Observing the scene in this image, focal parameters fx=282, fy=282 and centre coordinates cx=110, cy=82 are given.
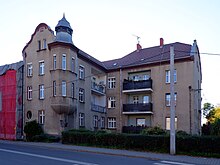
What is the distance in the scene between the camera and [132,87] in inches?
1448

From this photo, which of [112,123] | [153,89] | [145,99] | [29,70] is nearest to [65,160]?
[29,70]

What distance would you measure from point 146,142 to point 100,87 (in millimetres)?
19913

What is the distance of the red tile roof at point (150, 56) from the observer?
34844mm

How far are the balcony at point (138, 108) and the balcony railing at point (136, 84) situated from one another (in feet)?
7.19

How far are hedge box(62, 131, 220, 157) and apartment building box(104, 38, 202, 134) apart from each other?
43.0 ft

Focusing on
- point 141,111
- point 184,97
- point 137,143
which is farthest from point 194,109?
point 137,143

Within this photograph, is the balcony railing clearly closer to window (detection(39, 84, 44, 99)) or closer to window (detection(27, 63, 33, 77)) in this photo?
window (detection(39, 84, 44, 99))

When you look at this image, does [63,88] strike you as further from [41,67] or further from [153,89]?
[153,89]

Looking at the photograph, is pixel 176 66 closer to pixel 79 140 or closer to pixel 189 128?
pixel 189 128

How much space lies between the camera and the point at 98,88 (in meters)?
38.4

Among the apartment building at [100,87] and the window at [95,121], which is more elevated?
the apartment building at [100,87]

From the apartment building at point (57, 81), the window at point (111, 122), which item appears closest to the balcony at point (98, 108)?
the apartment building at point (57, 81)

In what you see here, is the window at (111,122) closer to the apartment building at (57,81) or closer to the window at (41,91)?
the apartment building at (57,81)

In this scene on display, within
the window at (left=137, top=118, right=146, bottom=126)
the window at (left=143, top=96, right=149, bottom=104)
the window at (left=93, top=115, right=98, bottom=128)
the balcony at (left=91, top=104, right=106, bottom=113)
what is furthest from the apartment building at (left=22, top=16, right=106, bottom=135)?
the window at (left=143, top=96, right=149, bottom=104)
